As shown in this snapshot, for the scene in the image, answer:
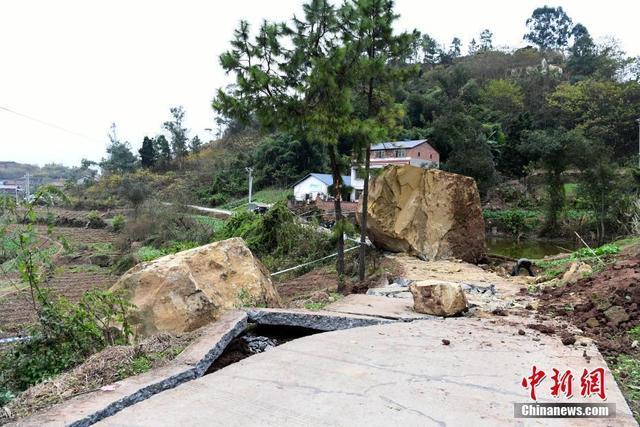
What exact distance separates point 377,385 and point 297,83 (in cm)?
577

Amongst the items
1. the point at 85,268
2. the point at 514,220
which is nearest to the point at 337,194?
the point at 85,268

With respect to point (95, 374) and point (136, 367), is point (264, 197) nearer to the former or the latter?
point (136, 367)

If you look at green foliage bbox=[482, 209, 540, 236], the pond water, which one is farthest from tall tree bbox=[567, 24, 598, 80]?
the pond water

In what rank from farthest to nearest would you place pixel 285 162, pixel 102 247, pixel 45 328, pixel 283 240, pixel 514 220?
pixel 285 162 → pixel 514 220 → pixel 102 247 → pixel 283 240 → pixel 45 328

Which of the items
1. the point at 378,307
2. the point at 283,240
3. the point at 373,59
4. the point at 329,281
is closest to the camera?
the point at 378,307

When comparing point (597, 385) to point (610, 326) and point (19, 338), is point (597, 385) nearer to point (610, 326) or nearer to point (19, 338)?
point (610, 326)

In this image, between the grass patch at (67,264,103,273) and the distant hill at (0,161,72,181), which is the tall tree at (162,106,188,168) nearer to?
the distant hill at (0,161,72,181)

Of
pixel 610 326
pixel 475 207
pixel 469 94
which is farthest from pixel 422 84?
pixel 610 326

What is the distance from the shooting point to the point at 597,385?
3146mm

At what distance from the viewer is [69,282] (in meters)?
16.2

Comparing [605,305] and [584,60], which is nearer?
[605,305]

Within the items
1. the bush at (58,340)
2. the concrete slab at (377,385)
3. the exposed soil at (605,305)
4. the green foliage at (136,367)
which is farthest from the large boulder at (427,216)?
the green foliage at (136,367)

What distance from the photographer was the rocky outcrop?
17.7 ft

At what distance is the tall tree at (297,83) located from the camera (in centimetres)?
760
